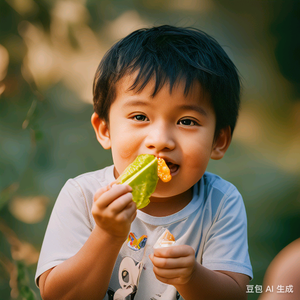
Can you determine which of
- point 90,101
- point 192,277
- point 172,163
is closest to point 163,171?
point 172,163

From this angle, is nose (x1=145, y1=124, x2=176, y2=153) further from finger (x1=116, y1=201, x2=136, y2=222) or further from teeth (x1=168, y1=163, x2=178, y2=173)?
finger (x1=116, y1=201, x2=136, y2=222)

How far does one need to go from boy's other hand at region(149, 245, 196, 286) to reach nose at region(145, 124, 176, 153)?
0.26 m

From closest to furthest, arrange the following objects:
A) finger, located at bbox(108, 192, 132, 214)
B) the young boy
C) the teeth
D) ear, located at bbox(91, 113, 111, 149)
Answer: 1. finger, located at bbox(108, 192, 132, 214)
2. the young boy
3. the teeth
4. ear, located at bbox(91, 113, 111, 149)

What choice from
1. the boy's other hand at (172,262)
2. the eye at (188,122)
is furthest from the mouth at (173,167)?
the boy's other hand at (172,262)

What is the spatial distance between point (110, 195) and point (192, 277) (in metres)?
0.33

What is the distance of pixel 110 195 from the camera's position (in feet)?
2.44

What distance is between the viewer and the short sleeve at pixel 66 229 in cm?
97

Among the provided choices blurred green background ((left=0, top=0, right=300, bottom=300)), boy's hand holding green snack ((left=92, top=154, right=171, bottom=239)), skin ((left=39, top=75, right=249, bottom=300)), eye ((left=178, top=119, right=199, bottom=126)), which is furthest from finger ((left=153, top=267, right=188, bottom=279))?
blurred green background ((left=0, top=0, right=300, bottom=300))

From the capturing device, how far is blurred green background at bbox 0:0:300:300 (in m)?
1.57

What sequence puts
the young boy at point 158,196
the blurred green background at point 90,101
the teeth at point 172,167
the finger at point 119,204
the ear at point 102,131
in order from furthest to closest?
the blurred green background at point 90,101, the ear at point 102,131, the teeth at point 172,167, the young boy at point 158,196, the finger at point 119,204

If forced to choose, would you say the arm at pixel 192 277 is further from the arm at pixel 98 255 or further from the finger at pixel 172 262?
the arm at pixel 98 255

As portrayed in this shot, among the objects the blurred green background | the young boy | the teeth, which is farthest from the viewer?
the blurred green background

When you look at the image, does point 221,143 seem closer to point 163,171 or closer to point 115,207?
point 163,171

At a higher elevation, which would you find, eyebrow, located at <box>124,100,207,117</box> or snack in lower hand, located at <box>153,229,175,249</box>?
eyebrow, located at <box>124,100,207,117</box>
